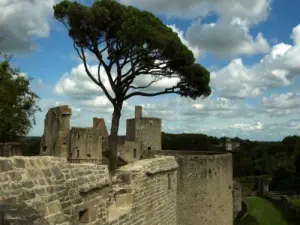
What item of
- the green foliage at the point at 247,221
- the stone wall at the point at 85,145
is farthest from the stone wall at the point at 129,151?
the green foliage at the point at 247,221

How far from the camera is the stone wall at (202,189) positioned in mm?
13789

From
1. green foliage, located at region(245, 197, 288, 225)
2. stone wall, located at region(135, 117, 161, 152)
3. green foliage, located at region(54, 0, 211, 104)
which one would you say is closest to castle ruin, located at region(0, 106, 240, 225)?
green foliage, located at region(54, 0, 211, 104)

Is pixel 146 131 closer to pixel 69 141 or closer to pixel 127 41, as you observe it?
pixel 69 141

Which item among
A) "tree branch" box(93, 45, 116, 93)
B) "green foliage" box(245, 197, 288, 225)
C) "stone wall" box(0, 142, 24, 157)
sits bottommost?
"green foliage" box(245, 197, 288, 225)

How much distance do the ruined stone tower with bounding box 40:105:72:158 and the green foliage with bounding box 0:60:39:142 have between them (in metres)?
9.71

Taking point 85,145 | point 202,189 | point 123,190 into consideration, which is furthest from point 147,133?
point 123,190

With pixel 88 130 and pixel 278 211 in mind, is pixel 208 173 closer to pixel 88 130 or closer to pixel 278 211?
pixel 88 130

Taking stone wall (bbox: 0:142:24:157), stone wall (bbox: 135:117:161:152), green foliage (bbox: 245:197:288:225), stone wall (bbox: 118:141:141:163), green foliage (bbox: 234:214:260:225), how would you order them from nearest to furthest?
stone wall (bbox: 0:142:24:157), green foliage (bbox: 234:214:260:225), stone wall (bbox: 118:141:141:163), green foliage (bbox: 245:197:288:225), stone wall (bbox: 135:117:161:152)

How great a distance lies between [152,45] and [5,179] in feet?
43.6

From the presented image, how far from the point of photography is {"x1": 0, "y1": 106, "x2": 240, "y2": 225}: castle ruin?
4.14 metres

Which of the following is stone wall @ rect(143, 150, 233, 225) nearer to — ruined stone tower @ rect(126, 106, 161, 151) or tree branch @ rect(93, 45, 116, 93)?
tree branch @ rect(93, 45, 116, 93)

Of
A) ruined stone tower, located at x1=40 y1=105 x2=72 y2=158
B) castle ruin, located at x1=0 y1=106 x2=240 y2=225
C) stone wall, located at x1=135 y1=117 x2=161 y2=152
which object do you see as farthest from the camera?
stone wall, located at x1=135 y1=117 x2=161 y2=152

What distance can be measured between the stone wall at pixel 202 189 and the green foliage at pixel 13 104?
17.3 feet

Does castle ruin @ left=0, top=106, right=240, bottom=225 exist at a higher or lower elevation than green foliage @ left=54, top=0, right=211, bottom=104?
lower
